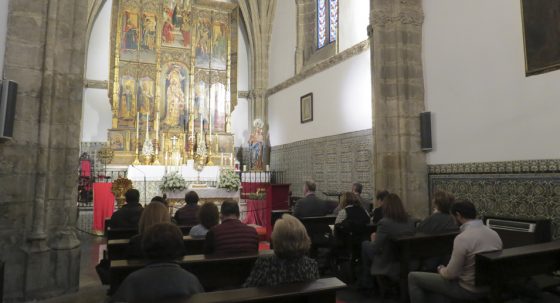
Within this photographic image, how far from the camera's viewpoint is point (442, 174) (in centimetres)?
803

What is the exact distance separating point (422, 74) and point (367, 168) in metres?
3.28

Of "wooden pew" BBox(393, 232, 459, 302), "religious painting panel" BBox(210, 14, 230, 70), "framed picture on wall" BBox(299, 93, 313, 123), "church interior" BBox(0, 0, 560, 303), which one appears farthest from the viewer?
"religious painting panel" BBox(210, 14, 230, 70)

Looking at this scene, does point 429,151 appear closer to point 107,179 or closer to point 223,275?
point 223,275

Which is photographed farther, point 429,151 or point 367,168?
point 367,168

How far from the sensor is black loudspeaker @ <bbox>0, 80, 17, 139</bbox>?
4.85 meters

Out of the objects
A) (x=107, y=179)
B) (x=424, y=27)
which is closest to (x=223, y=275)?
(x=424, y=27)

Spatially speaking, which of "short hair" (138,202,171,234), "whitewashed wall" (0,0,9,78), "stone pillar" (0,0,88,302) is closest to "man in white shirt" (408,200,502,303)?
"short hair" (138,202,171,234)

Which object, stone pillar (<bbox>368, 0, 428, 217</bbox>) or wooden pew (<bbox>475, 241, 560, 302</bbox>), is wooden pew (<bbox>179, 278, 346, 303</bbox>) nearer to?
wooden pew (<bbox>475, 241, 560, 302</bbox>)

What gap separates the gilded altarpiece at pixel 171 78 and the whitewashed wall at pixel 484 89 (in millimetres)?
10446

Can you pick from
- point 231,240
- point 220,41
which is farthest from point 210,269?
point 220,41

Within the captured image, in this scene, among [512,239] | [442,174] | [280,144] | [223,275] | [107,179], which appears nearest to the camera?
[223,275]

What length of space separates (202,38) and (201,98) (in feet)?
8.99

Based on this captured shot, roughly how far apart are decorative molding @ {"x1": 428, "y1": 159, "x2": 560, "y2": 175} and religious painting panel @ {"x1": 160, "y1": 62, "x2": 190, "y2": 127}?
38.4ft

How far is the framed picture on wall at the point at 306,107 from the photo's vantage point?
46.3 feet
